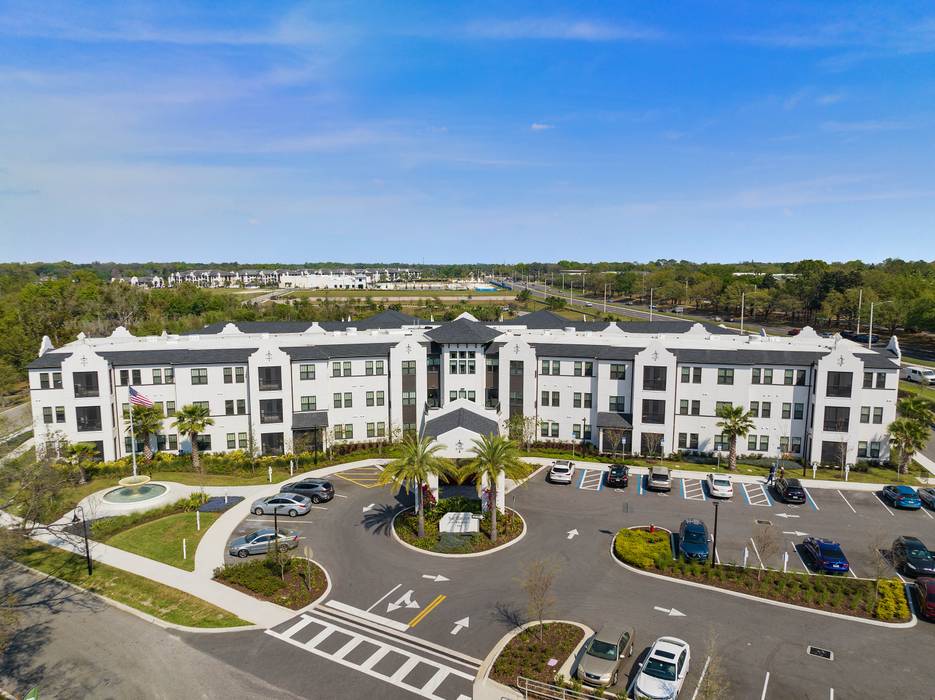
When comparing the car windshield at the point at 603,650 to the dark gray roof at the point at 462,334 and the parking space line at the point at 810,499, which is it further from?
the dark gray roof at the point at 462,334

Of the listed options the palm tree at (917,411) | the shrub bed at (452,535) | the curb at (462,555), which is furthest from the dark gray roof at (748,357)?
the curb at (462,555)

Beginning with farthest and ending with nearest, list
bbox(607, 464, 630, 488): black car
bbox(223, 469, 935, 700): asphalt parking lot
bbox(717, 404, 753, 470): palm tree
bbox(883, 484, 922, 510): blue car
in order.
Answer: bbox(717, 404, 753, 470): palm tree → bbox(607, 464, 630, 488): black car → bbox(883, 484, 922, 510): blue car → bbox(223, 469, 935, 700): asphalt parking lot

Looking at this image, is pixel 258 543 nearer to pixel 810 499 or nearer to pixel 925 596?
pixel 925 596

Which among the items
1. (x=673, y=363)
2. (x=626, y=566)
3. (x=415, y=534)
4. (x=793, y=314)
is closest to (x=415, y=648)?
(x=415, y=534)

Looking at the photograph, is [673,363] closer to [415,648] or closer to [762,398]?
[762,398]

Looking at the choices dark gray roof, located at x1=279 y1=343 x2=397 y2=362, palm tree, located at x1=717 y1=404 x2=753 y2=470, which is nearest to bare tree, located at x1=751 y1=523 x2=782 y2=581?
palm tree, located at x1=717 y1=404 x2=753 y2=470

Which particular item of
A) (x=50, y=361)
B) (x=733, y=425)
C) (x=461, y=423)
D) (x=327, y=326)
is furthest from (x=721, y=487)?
(x=50, y=361)

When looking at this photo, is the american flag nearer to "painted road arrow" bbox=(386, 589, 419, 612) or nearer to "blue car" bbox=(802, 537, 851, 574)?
"painted road arrow" bbox=(386, 589, 419, 612)
